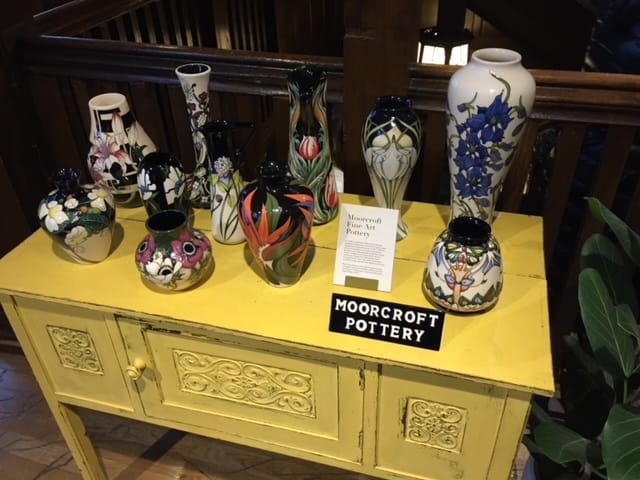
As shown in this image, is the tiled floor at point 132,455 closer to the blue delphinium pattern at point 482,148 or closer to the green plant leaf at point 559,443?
the green plant leaf at point 559,443

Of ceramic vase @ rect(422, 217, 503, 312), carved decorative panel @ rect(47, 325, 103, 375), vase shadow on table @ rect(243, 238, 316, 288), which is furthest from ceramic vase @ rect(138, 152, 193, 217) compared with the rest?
ceramic vase @ rect(422, 217, 503, 312)

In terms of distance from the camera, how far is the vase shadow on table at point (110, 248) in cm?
104

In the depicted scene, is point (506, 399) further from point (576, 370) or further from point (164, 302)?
point (164, 302)

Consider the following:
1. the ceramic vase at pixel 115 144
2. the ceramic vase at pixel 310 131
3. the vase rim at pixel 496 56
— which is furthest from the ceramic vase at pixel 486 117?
the ceramic vase at pixel 115 144

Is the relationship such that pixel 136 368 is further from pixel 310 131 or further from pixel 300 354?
pixel 310 131

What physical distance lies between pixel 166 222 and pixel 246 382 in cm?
31

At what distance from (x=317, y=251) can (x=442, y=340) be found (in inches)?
11.5

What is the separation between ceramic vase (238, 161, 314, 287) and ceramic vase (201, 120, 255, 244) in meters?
0.11

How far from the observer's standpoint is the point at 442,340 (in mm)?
856

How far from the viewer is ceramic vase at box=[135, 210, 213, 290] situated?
92 cm

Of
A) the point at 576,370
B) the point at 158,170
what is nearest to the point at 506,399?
the point at 576,370

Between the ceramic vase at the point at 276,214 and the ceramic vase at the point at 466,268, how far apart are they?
21 cm

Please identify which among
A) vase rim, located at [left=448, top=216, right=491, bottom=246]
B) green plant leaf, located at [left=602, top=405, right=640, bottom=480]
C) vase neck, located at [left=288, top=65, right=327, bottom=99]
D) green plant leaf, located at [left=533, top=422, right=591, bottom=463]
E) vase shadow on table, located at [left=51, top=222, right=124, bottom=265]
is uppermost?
vase neck, located at [left=288, top=65, right=327, bottom=99]

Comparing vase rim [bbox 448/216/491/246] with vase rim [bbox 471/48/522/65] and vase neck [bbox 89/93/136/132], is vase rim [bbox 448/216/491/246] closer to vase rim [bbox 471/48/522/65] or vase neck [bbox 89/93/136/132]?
vase rim [bbox 471/48/522/65]
